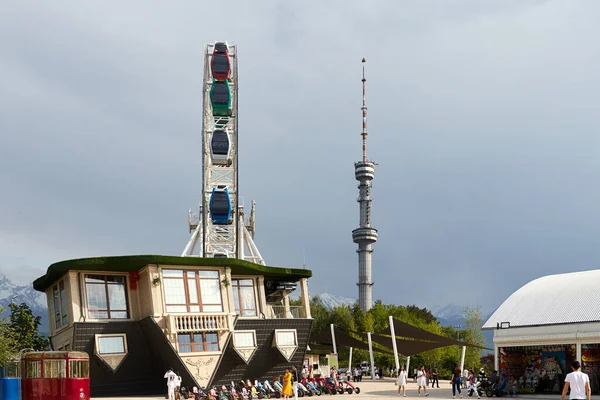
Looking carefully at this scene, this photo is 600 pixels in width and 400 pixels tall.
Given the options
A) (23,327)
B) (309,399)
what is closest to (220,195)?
(23,327)

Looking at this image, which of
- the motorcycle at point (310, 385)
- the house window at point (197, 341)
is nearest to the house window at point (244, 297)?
the house window at point (197, 341)

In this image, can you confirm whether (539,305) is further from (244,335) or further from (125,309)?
(125,309)

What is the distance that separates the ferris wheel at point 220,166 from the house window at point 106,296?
75.6ft

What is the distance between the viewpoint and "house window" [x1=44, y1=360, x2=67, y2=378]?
23500mm

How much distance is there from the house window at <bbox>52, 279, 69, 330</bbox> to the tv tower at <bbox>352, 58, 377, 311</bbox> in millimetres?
114475

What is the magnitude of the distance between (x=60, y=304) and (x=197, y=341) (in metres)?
6.97

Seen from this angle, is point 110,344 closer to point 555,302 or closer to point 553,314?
point 553,314

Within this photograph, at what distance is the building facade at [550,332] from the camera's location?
31281mm

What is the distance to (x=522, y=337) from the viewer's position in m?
33.0

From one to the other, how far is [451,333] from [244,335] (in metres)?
73.1

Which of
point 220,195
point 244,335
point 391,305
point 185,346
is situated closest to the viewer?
point 185,346

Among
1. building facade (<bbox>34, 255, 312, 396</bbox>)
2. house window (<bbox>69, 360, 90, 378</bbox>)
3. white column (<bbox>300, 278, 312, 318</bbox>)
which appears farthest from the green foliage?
house window (<bbox>69, 360, 90, 378</bbox>)

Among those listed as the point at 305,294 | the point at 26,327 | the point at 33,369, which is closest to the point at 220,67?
the point at 26,327

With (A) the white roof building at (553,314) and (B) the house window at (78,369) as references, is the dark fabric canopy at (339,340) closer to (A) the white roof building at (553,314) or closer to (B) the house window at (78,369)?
(A) the white roof building at (553,314)
